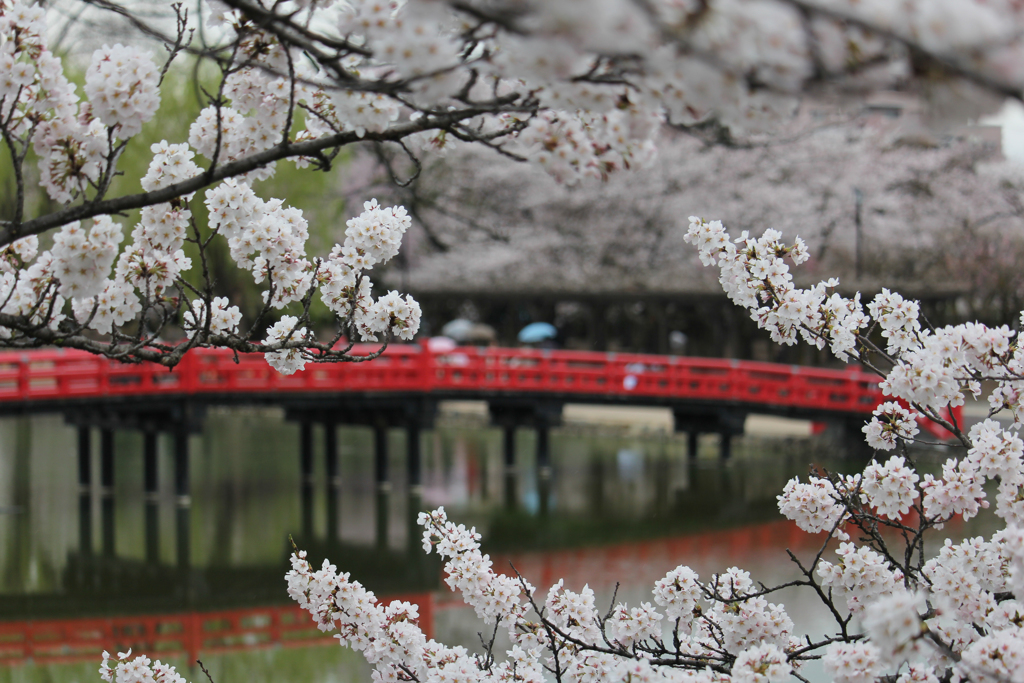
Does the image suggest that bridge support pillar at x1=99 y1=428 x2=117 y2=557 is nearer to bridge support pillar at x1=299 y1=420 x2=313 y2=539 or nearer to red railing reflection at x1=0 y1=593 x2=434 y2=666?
bridge support pillar at x1=299 y1=420 x2=313 y2=539

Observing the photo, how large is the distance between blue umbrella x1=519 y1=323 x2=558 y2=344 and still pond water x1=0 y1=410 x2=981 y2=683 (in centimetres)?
281

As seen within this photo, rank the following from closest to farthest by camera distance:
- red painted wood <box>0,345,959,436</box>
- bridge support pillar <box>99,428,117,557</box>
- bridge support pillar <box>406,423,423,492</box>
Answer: bridge support pillar <box>99,428,117,557</box>
red painted wood <box>0,345,959,436</box>
bridge support pillar <box>406,423,423,492</box>

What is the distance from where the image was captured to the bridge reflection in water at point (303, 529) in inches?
326

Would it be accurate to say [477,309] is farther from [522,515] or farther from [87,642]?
[87,642]

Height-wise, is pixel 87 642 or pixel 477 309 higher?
pixel 477 309

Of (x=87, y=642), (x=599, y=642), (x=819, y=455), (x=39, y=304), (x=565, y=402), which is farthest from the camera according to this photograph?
(x=819, y=455)

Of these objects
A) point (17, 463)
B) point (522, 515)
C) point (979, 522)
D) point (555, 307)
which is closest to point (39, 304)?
point (522, 515)

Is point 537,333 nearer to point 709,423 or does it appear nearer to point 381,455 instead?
point 709,423

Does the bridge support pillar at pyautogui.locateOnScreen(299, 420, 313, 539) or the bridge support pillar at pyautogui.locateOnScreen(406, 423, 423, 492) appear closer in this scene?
the bridge support pillar at pyautogui.locateOnScreen(299, 420, 313, 539)

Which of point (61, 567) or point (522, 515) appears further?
point (522, 515)

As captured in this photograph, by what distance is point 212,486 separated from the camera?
1332 cm

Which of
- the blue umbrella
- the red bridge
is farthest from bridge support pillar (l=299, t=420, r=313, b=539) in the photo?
the blue umbrella

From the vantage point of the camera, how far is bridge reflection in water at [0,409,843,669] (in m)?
8.27

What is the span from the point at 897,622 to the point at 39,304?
7.37 ft
